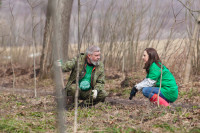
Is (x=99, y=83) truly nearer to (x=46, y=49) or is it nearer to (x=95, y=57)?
(x=95, y=57)

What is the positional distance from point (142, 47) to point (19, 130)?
7.38 m

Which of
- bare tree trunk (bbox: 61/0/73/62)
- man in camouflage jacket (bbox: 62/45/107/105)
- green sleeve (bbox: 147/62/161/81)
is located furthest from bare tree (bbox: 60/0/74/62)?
green sleeve (bbox: 147/62/161/81)

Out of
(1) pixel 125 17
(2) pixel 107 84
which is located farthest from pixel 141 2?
(2) pixel 107 84

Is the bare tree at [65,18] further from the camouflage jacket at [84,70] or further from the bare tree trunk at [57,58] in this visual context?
the bare tree trunk at [57,58]

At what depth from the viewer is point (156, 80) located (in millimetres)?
4262

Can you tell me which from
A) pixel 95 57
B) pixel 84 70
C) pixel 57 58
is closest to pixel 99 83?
pixel 84 70

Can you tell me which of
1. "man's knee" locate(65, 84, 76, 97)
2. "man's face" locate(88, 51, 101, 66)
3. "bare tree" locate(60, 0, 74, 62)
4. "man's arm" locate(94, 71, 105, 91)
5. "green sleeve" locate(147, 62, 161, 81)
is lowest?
"man's knee" locate(65, 84, 76, 97)

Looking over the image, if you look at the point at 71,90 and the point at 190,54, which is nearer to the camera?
the point at 71,90

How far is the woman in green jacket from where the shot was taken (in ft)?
13.9

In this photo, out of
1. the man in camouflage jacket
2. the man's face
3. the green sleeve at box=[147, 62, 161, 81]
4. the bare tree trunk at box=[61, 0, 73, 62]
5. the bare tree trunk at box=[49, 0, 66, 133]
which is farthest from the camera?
the bare tree trunk at box=[61, 0, 73, 62]

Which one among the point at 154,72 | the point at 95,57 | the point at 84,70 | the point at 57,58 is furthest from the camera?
the point at 84,70

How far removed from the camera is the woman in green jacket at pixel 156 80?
4223 mm

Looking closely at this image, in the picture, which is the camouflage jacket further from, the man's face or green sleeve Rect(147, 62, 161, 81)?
green sleeve Rect(147, 62, 161, 81)

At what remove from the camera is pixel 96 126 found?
310 cm
